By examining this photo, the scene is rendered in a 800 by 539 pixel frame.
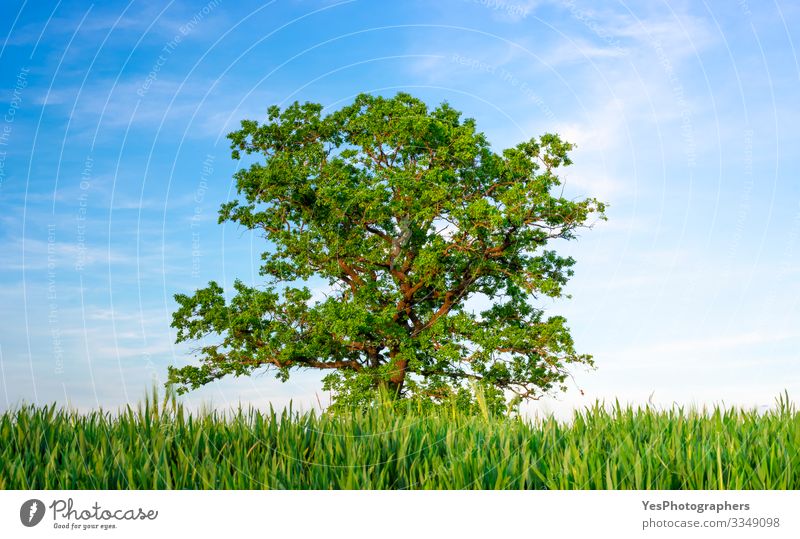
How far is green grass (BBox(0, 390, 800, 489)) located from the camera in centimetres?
653

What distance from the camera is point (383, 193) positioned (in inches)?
844

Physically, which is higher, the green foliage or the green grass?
the green foliage

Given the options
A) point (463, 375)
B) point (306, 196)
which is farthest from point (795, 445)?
point (306, 196)

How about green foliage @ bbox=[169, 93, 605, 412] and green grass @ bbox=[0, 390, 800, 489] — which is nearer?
green grass @ bbox=[0, 390, 800, 489]

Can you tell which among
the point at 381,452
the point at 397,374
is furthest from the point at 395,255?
the point at 381,452

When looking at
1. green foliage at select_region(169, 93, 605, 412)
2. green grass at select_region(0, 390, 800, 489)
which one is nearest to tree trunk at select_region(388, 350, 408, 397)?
green foliage at select_region(169, 93, 605, 412)

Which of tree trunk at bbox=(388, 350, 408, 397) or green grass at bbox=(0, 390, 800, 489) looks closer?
green grass at bbox=(0, 390, 800, 489)

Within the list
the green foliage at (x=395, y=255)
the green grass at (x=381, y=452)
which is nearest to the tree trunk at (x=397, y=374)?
the green foliage at (x=395, y=255)

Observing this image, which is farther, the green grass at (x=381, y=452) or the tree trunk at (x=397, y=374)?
the tree trunk at (x=397, y=374)

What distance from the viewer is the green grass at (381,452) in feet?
21.4

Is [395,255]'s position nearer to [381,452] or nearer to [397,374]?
[397,374]

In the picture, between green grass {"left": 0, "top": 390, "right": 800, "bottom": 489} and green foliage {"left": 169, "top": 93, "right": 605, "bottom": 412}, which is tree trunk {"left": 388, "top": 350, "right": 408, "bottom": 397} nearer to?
green foliage {"left": 169, "top": 93, "right": 605, "bottom": 412}

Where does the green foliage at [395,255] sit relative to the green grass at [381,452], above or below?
above

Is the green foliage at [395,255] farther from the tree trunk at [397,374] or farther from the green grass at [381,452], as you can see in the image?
the green grass at [381,452]
